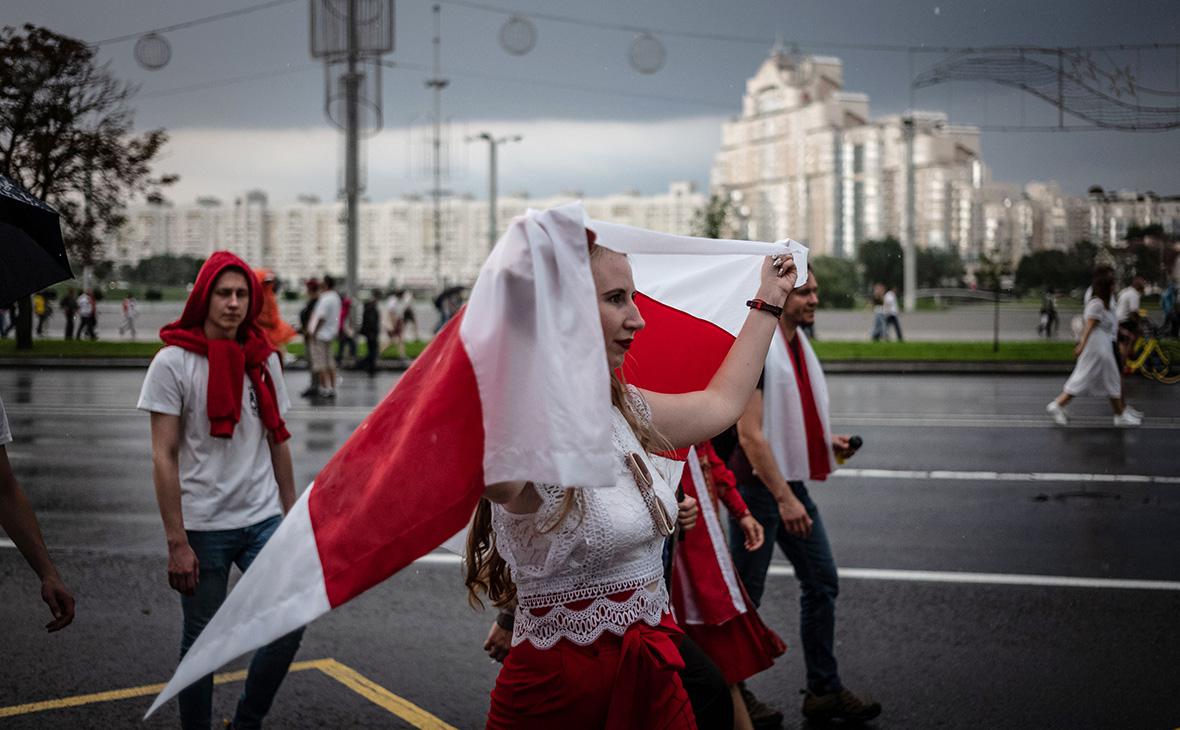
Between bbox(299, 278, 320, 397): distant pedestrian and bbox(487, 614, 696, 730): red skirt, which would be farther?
bbox(299, 278, 320, 397): distant pedestrian

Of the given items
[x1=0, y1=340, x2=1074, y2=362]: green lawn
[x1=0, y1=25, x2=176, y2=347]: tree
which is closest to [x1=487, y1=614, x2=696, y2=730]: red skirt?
[x1=0, y1=25, x2=176, y2=347]: tree

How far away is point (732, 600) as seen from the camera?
393 centimetres

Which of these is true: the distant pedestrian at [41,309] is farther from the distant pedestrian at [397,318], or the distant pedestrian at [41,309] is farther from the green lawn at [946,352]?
the green lawn at [946,352]

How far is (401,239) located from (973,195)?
100.0 m

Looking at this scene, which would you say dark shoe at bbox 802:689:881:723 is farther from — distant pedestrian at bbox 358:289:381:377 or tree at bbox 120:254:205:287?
tree at bbox 120:254:205:287

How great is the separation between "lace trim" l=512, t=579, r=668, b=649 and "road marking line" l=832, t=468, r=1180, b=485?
7.94 m

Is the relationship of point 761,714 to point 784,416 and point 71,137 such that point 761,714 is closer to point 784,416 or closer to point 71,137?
point 784,416

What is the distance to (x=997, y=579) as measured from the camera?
21.5ft

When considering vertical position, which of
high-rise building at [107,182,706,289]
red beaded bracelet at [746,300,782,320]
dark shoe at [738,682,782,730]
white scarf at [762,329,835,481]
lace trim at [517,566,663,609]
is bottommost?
dark shoe at [738,682,782,730]

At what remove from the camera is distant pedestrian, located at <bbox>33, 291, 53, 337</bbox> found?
26.8 meters

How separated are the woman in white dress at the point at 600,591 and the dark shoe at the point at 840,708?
226 cm

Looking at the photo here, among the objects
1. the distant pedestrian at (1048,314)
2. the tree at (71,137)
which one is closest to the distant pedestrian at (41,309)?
the tree at (71,137)

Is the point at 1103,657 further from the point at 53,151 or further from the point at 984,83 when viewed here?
the point at 984,83

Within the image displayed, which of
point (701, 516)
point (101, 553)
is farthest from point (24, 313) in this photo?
point (701, 516)
